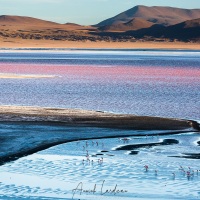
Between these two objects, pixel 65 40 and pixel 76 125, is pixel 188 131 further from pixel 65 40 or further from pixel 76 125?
pixel 65 40

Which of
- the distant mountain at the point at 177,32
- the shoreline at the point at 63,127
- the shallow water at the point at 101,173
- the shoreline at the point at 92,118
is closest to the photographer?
the shallow water at the point at 101,173

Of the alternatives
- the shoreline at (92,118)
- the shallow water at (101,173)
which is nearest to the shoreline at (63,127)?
the shoreline at (92,118)

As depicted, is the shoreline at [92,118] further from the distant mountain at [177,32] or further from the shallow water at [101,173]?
the distant mountain at [177,32]

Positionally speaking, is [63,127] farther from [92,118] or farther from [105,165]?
[105,165]

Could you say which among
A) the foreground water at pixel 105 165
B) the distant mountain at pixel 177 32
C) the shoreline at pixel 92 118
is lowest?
the distant mountain at pixel 177 32

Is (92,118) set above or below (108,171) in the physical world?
below

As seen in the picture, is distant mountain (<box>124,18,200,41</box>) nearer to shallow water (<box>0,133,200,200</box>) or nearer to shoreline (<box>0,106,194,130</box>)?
shoreline (<box>0,106,194,130</box>)

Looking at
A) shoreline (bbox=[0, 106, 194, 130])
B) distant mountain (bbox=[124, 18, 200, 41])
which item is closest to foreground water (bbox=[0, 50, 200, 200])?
shoreline (bbox=[0, 106, 194, 130])

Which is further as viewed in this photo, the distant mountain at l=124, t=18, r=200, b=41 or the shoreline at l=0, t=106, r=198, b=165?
the distant mountain at l=124, t=18, r=200, b=41

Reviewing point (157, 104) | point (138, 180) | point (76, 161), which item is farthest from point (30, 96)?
point (138, 180)

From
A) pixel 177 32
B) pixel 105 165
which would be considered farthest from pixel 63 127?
pixel 177 32

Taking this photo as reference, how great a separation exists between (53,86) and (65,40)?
415 ft

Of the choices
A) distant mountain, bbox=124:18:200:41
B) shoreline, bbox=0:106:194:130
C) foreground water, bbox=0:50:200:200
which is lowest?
distant mountain, bbox=124:18:200:41

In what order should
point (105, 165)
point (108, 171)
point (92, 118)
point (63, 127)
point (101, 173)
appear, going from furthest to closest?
point (92, 118) → point (63, 127) → point (105, 165) → point (108, 171) → point (101, 173)
